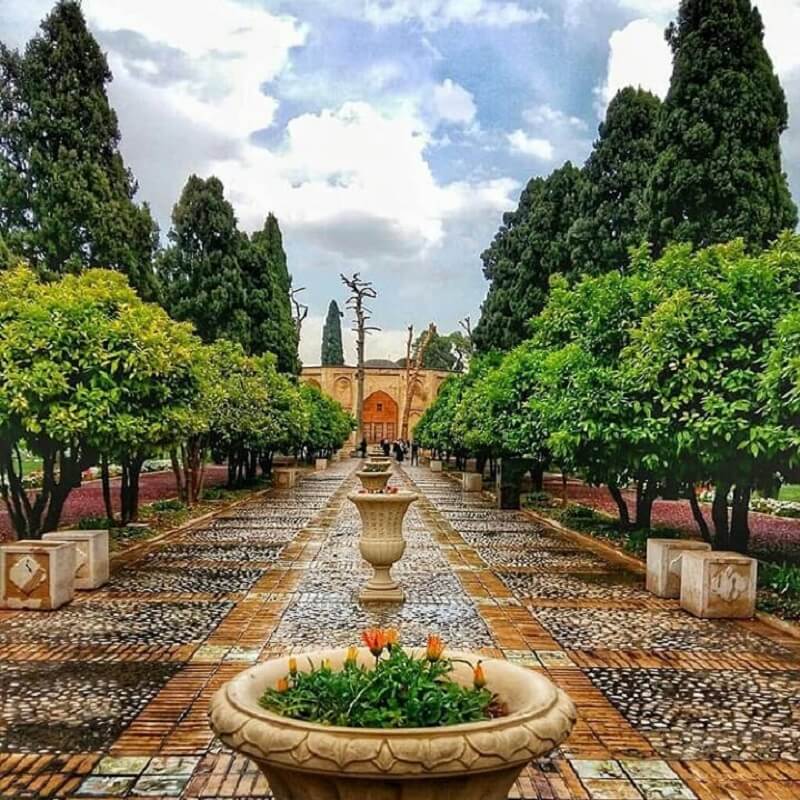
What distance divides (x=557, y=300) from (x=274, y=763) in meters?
9.44

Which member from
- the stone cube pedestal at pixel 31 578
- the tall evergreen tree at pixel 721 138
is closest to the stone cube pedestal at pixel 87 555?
the stone cube pedestal at pixel 31 578

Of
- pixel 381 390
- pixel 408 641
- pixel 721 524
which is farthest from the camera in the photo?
pixel 381 390

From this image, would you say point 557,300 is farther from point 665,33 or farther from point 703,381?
point 665,33

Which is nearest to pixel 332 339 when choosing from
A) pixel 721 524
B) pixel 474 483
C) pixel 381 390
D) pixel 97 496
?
pixel 381 390

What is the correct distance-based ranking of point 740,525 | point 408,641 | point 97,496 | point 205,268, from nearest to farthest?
point 408,641 < point 740,525 < point 97,496 < point 205,268

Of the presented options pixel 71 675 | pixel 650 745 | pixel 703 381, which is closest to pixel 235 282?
pixel 703 381

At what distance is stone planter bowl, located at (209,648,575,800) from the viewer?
2.32 m

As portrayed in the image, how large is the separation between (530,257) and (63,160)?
10739mm

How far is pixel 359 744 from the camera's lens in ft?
7.66

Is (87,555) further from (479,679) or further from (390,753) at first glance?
(390,753)

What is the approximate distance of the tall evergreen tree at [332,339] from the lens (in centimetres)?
6450

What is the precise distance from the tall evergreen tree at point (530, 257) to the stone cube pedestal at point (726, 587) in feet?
39.1

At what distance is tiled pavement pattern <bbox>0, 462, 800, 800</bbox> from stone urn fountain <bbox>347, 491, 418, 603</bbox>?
27 cm

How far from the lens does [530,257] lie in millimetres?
20906
